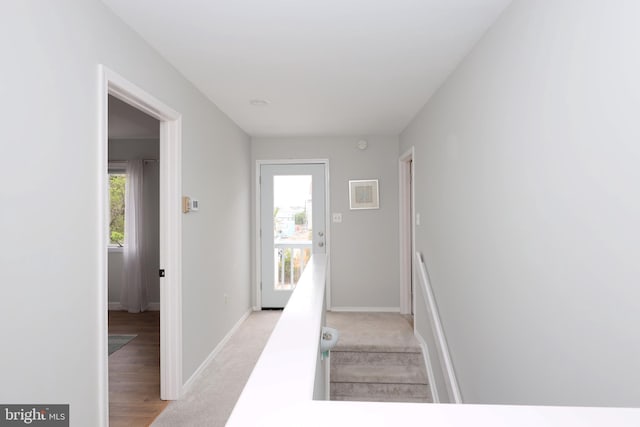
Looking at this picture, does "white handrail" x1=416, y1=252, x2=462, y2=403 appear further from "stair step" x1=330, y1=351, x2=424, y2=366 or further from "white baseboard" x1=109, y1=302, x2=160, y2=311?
"white baseboard" x1=109, y1=302, x2=160, y2=311

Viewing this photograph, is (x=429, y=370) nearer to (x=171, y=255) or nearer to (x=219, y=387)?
(x=219, y=387)

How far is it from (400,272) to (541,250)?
10.8ft

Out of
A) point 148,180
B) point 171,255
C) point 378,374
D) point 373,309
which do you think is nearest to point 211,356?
point 171,255

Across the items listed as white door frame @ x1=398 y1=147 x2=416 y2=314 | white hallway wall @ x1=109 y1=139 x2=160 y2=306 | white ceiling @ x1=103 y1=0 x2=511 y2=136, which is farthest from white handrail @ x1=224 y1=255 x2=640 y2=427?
white hallway wall @ x1=109 y1=139 x2=160 y2=306

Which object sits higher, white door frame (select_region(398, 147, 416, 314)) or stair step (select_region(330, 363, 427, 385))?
white door frame (select_region(398, 147, 416, 314))

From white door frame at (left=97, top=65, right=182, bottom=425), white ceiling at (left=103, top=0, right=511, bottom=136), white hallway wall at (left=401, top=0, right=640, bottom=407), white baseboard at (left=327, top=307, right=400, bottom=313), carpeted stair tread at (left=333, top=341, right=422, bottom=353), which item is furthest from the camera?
white baseboard at (left=327, top=307, right=400, bottom=313)

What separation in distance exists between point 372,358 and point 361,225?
70.3 inches

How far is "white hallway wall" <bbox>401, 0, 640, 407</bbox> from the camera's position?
3.68 feet

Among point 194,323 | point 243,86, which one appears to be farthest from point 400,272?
point 243,86

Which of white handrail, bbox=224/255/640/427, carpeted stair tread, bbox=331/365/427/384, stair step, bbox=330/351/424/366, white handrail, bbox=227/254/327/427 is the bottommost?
carpeted stair tread, bbox=331/365/427/384

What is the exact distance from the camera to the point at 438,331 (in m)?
2.99

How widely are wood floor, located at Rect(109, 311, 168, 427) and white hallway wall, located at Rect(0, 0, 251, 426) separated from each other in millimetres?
835

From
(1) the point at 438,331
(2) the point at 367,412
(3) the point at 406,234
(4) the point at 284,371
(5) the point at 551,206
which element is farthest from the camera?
(3) the point at 406,234

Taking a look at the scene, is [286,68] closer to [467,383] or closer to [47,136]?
[47,136]
